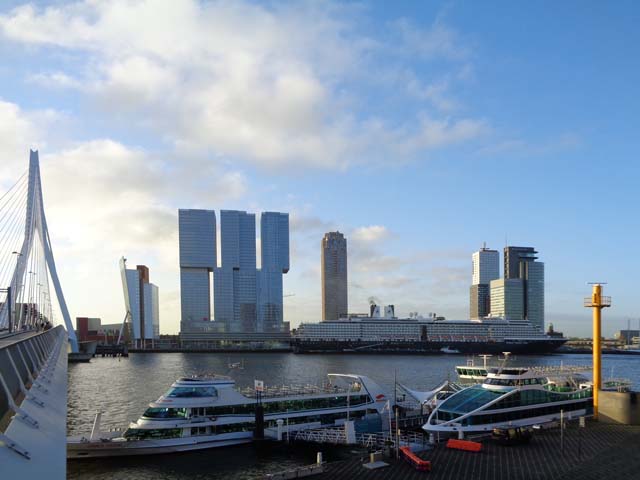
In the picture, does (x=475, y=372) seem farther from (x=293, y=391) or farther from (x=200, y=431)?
(x=200, y=431)

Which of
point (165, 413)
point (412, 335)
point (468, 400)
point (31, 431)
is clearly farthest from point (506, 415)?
point (412, 335)

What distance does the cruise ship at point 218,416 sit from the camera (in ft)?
109

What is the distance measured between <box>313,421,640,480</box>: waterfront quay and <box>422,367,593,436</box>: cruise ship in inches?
285

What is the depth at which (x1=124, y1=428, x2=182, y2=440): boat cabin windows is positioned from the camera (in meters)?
33.7

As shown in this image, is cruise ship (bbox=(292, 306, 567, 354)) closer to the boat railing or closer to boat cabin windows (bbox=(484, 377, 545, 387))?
the boat railing

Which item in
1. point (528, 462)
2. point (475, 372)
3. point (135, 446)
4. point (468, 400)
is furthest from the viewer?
point (475, 372)

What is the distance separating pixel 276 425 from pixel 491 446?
1849cm

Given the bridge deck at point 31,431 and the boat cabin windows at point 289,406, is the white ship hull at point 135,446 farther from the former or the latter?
the bridge deck at point 31,431

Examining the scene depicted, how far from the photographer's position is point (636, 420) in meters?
29.8

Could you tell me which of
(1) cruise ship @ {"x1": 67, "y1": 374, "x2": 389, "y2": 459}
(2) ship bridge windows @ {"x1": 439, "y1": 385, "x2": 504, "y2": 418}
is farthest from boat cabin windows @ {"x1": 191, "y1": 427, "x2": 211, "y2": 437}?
(2) ship bridge windows @ {"x1": 439, "y1": 385, "x2": 504, "y2": 418}

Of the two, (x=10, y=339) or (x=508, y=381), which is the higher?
(x=10, y=339)

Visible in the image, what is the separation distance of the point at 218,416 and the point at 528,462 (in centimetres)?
2192

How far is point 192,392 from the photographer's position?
36.2 meters

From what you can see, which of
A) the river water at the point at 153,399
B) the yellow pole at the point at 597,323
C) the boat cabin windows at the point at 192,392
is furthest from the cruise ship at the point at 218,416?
the yellow pole at the point at 597,323
